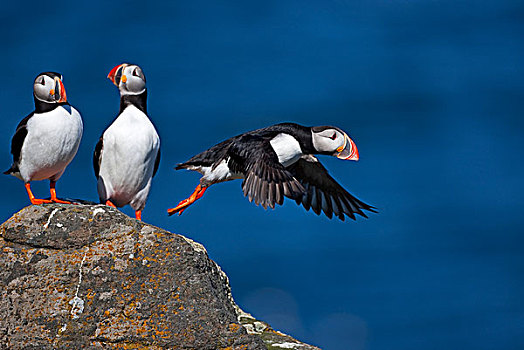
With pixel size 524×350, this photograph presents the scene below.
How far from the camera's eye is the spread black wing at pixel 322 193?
10.4 metres

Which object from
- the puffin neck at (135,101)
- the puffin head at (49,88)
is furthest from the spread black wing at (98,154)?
the puffin head at (49,88)

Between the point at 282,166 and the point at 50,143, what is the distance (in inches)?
116

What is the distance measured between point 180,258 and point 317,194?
5.15 meters

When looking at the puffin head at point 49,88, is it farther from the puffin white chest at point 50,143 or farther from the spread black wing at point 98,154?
the spread black wing at point 98,154

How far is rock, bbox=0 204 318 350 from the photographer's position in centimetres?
534

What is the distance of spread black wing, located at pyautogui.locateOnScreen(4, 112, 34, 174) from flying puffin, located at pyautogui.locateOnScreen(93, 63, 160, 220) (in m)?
0.84

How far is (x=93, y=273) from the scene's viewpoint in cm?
548

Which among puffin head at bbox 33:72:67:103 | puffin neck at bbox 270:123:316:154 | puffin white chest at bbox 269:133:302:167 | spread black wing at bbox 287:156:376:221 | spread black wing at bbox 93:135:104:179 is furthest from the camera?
spread black wing at bbox 287:156:376:221

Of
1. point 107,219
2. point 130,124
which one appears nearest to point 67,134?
point 130,124


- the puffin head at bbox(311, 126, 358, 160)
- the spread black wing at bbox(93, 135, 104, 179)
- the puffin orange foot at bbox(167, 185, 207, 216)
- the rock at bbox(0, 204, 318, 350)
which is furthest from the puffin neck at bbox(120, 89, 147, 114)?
the puffin head at bbox(311, 126, 358, 160)

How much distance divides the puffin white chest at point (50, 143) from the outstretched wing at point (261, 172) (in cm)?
226

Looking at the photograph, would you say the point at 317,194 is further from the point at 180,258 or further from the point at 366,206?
the point at 180,258

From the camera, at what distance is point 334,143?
10023mm

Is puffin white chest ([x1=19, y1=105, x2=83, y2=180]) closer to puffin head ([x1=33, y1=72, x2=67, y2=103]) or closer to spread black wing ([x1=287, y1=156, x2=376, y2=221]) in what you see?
puffin head ([x1=33, y1=72, x2=67, y2=103])
